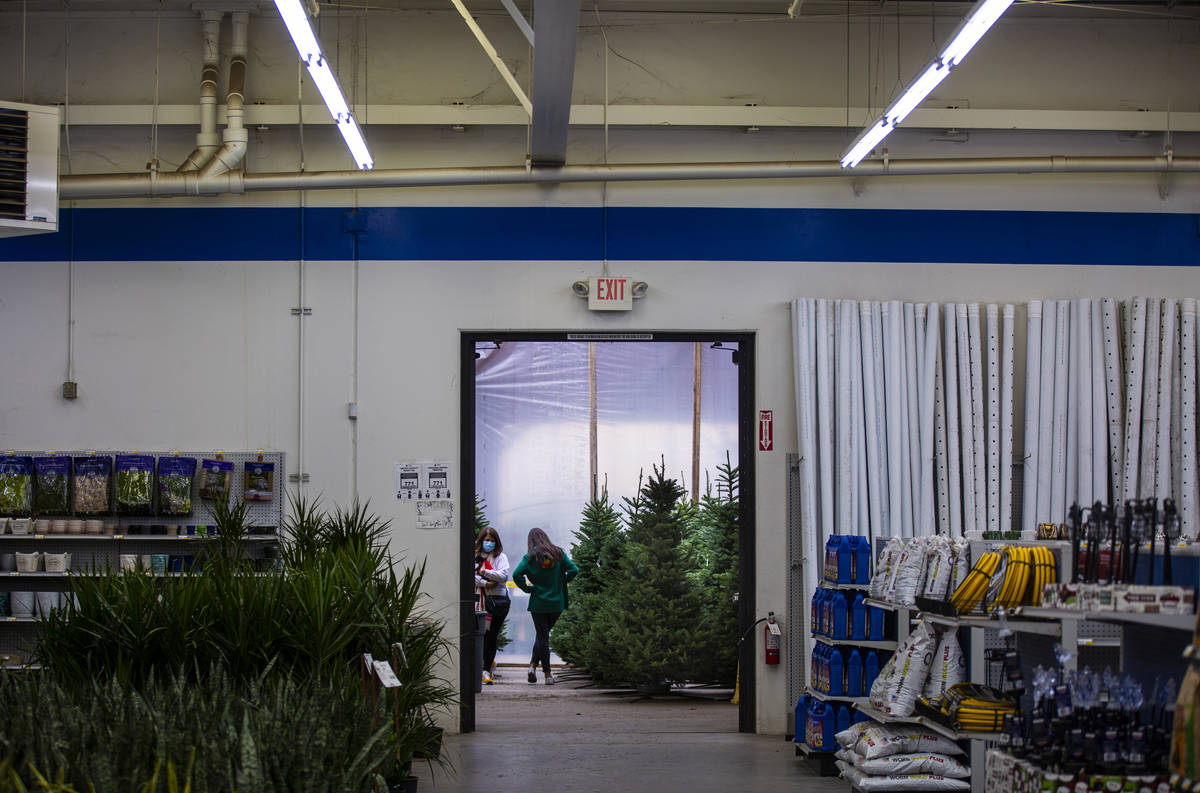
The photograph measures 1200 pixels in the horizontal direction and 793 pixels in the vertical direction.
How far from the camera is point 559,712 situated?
873 centimetres

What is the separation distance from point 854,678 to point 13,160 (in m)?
5.21

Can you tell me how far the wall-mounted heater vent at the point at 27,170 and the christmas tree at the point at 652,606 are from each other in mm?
5215

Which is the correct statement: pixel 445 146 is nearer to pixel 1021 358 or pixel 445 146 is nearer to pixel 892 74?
pixel 892 74

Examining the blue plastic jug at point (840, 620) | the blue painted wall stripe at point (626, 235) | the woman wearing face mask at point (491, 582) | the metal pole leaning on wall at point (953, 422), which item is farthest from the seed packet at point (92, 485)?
the metal pole leaning on wall at point (953, 422)

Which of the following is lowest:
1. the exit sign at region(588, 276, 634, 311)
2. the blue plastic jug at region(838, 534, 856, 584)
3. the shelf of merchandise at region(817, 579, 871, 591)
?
the shelf of merchandise at region(817, 579, 871, 591)

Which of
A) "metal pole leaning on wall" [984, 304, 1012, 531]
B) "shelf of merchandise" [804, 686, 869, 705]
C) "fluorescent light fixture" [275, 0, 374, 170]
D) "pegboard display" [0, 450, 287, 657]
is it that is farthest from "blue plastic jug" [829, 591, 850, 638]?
"fluorescent light fixture" [275, 0, 374, 170]

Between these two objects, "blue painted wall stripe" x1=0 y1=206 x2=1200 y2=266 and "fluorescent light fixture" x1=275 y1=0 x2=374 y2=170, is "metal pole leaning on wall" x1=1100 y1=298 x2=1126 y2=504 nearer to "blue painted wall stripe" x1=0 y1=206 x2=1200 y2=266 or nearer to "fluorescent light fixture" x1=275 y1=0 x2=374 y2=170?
"blue painted wall stripe" x1=0 y1=206 x2=1200 y2=266

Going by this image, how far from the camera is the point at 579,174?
785 centimetres

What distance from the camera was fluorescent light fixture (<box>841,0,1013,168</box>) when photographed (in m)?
5.25

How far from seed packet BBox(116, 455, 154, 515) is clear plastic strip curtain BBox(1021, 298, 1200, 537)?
5.62m

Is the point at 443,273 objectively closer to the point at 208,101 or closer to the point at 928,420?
the point at 208,101

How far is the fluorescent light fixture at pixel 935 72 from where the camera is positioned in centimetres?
525

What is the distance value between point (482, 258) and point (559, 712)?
10.9ft

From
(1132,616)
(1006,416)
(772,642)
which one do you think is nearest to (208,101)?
(772,642)
